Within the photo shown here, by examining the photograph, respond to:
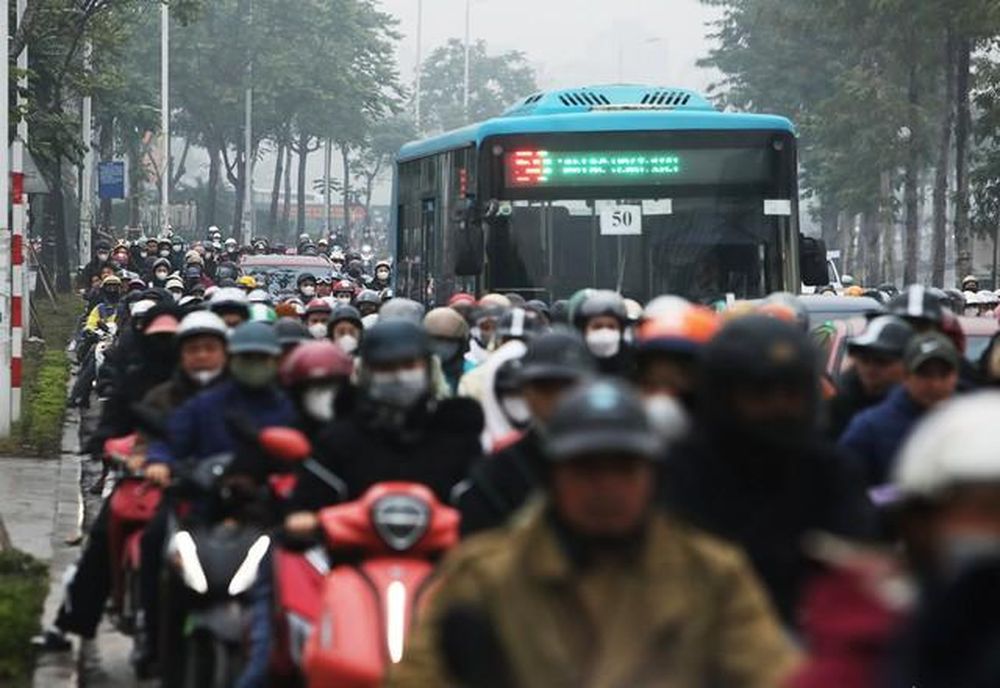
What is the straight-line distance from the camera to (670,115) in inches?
813

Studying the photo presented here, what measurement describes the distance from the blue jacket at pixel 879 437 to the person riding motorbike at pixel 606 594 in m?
3.80

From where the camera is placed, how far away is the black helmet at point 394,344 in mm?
7977

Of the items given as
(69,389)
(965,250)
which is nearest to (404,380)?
(69,389)

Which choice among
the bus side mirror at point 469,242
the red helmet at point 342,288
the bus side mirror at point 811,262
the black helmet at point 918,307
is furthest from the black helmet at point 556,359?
the red helmet at point 342,288

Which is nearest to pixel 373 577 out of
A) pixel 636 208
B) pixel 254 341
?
pixel 254 341

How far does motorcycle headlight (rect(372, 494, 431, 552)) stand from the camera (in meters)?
7.37

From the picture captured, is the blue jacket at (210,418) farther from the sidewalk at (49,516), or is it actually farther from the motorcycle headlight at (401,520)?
the motorcycle headlight at (401,520)

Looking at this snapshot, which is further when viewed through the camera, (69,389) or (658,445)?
(69,389)

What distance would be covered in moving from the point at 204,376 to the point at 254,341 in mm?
870

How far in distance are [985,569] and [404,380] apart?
4.27 m

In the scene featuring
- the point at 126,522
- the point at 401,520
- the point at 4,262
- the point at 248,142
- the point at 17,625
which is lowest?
the point at 17,625

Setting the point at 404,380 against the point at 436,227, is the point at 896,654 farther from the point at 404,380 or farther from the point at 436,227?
the point at 436,227

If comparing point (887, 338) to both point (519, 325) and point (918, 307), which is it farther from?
point (519, 325)

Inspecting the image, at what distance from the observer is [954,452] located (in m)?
3.93
